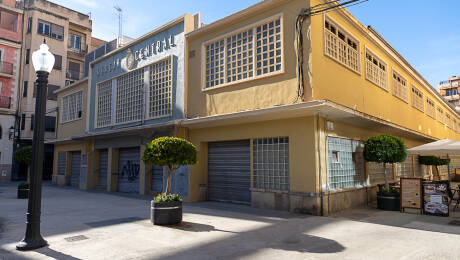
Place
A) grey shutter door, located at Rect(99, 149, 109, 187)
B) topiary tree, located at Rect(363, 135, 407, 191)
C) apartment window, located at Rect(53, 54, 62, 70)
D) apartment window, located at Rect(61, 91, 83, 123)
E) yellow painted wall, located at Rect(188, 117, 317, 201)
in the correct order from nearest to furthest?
yellow painted wall, located at Rect(188, 117, 317, 201)
topiary tree, located at Rect(363, 135, 407, 191)
grey shutter door, located at Rect(99, 149, 109, 187)
apartment window, located at Rect(61, 91, 83, 123)
apartment window, located at Rect(53, 54, 62, 70)

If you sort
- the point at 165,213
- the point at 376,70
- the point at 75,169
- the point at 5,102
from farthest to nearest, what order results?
the point at 5,102 < the point at 75,169 < the point at 376,70 < the point at 165,213

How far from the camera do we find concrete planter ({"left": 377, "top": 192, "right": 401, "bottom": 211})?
11352mm

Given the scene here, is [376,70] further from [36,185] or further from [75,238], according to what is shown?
[36,185]

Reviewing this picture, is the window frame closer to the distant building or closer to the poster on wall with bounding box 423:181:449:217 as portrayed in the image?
the poster on wall with bounding box 423:181:449:217

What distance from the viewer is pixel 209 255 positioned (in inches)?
231

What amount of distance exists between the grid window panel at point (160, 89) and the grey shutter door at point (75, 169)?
982 centimetres

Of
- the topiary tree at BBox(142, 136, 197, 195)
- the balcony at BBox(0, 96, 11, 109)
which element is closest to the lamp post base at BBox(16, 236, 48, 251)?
the topiary tree at BBox(142, 136, 197, 195)

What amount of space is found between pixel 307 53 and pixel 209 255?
7.40 meters

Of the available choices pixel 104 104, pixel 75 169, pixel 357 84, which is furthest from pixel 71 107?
pixel 357 84

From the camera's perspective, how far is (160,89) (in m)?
16.2

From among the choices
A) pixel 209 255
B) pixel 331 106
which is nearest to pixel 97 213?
pixel 209 255

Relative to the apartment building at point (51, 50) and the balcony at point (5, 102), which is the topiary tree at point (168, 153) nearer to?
the apartment building at point (51, 50)

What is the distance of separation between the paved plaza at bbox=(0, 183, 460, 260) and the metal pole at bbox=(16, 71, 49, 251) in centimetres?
21

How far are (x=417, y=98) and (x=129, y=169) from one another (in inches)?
781
